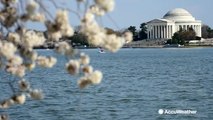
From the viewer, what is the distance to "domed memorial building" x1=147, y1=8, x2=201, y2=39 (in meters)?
184

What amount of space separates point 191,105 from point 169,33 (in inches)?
6494

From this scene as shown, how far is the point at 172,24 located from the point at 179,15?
7.01m

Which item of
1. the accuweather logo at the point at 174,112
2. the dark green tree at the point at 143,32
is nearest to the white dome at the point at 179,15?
the dark green tree at the point at 143,32

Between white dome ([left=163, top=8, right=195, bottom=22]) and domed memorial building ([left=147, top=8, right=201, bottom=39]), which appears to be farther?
white dome ([left=163, top=8, right=195, bottom=22])

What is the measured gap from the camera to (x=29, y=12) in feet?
12.3

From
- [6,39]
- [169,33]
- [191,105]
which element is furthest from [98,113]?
[169,33]

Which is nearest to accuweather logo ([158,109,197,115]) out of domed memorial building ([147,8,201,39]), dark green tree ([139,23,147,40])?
domed memorial building ([147,8,201,39])

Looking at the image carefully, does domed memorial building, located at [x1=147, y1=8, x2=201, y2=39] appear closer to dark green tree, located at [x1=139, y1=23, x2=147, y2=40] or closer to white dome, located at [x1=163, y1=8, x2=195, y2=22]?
white dome, located at [x1=163, y1=8, x2=195, y2=22]

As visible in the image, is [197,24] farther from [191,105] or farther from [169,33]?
[191,105]

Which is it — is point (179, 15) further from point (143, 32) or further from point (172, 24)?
point (143, 32)

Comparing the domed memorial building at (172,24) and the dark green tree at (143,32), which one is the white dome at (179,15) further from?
the dark green tree at (143,32)

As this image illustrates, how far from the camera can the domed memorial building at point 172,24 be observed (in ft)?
603

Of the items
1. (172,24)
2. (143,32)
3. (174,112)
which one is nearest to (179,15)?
(172,24)

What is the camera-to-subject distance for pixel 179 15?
18812cm
